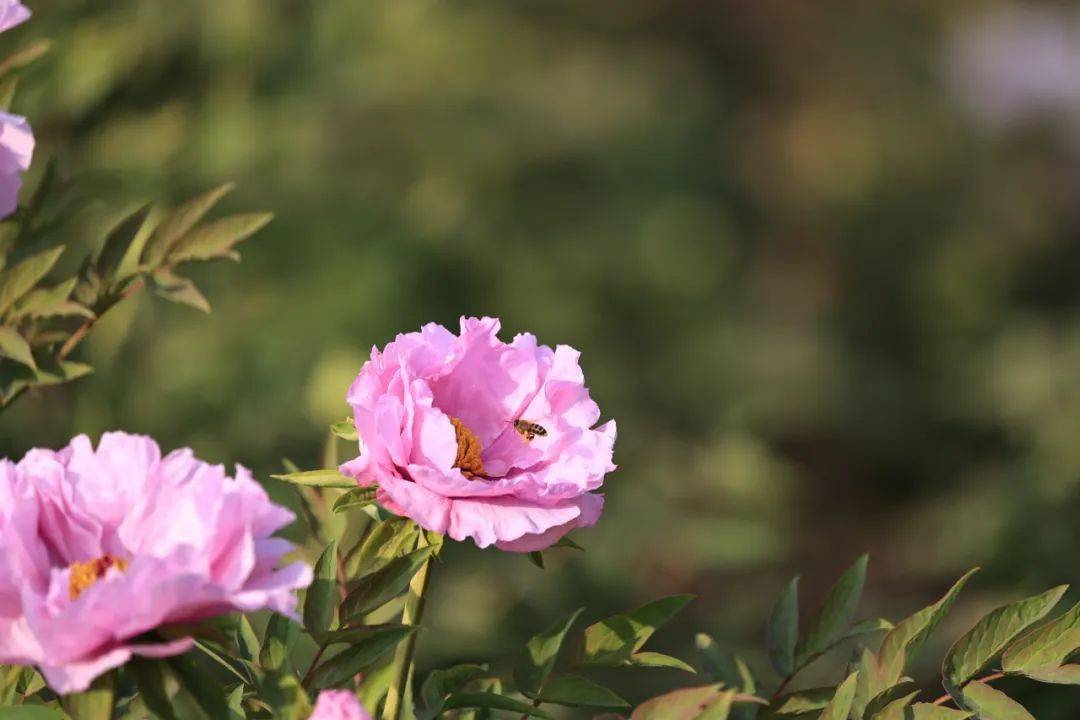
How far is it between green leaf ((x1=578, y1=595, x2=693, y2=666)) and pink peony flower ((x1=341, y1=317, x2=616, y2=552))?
5cm

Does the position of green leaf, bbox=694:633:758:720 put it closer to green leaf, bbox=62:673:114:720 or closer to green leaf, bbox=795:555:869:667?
Answer: green leaf, bbox=795:555:869:667

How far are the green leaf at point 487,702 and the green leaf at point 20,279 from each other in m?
0.28

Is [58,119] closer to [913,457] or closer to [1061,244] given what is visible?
[913,457]

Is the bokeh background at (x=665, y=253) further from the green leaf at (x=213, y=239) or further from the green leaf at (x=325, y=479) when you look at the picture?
the green leaf at (x=325, y=479)

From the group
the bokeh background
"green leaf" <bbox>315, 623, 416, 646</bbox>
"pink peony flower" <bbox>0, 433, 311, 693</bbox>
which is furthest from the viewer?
the bokeh background

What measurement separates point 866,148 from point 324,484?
4.44 metres

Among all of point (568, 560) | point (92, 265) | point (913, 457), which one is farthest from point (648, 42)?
point (92, 265)

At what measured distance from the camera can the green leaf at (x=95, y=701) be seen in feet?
1.58

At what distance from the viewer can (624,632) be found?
625 mm

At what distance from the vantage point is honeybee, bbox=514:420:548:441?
614mm

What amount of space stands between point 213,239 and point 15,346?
4.8 inches

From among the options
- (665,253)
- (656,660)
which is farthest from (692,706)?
(665,253)

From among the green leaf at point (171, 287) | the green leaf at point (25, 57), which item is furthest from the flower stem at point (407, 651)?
the green leaf at point (25, 57)

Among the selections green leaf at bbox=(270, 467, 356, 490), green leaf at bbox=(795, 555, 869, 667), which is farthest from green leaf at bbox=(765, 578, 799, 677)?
green leaf at bbox=(270, 467, 356, 490)
